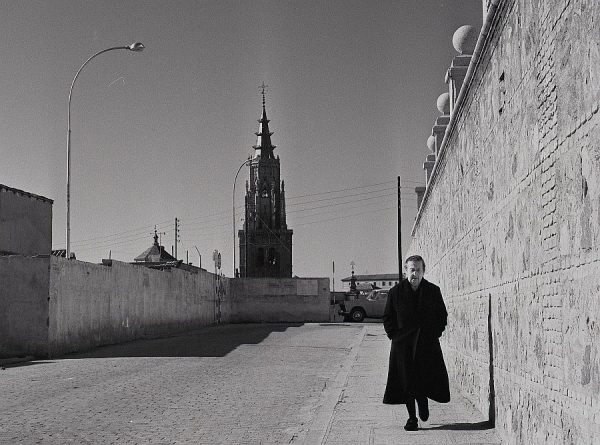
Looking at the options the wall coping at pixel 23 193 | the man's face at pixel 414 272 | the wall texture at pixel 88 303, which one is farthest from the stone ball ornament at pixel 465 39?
the wall coping at pixel 23 193

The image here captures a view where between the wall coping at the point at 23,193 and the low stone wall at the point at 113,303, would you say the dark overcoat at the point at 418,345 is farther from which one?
the wall coping at the point at 23,193

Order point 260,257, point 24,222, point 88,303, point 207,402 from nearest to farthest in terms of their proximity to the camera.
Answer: point 207,402
point 88,303
point 24,222
point 260,257

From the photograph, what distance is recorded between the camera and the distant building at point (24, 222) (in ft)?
102

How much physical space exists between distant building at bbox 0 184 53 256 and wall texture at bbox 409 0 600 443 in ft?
78.2

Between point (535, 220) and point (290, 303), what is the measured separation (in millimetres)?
41999

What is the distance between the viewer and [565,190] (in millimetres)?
4484

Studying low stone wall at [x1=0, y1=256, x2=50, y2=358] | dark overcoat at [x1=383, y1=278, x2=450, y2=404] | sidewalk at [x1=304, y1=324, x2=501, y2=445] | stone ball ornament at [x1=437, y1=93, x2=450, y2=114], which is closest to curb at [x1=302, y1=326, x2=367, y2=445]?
sidewalk at [x1=304, y1=324, x2=501, y2=445]

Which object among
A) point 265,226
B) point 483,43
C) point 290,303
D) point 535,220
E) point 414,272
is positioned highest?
point 265,226

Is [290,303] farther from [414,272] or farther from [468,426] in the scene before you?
[414,272]

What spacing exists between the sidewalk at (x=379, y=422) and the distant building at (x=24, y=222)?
2082cm

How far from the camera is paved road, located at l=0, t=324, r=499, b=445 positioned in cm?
816

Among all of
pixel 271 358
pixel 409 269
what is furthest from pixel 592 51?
pixel 271 358

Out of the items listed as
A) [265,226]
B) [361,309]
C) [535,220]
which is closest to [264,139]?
[265,226]

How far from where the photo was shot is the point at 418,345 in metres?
8.09
